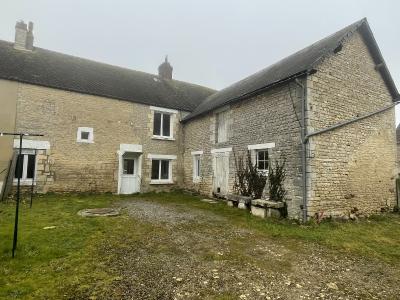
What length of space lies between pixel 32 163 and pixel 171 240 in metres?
9.83

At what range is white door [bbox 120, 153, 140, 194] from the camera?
15.0 m

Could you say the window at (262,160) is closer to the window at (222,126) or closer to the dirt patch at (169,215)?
the window at (222,126)

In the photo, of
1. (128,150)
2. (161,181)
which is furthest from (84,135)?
(161,181)

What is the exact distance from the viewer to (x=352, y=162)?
32.2ft

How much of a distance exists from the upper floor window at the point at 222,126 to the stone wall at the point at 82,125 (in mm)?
4299

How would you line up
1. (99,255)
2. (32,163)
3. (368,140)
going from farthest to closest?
(32,163) < (368,140) < (99,255)

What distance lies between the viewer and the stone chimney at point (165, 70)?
20.9m

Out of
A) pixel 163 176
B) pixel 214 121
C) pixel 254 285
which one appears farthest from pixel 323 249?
pixel 163 176

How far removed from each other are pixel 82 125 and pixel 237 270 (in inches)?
471

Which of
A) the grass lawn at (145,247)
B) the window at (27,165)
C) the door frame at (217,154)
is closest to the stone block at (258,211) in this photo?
the grass lawn at (145,247)

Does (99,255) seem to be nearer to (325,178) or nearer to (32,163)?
(325,178)

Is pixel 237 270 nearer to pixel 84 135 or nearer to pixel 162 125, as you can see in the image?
pixel 84 135

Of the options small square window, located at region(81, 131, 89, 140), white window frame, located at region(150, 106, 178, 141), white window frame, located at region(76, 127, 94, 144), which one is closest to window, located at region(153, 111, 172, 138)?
white window frame, located at region(150, 106, 178, 141)

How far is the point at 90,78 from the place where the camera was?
50.9 ft
